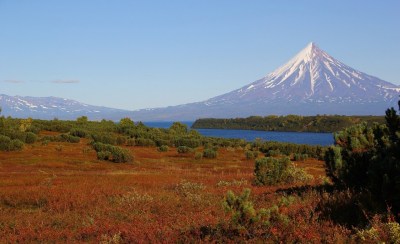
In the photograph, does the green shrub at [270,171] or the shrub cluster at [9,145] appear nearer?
the green shrub at [270,171]

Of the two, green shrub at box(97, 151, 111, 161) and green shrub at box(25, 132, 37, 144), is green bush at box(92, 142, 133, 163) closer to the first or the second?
green shrub at box(97, 151, 111, 161)

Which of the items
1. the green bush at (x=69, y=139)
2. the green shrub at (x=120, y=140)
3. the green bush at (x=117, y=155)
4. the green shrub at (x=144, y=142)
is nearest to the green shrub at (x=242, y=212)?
the green bush at (x=117, y=155)

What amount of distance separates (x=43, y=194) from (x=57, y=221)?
496 centimetres

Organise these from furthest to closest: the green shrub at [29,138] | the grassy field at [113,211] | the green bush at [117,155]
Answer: the green shrub at [29,138] → the green bush at [117,155] → the grassy field at [113,211]

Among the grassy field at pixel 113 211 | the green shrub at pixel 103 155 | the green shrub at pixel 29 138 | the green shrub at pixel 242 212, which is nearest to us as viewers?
the green shrub at pixel 242 212

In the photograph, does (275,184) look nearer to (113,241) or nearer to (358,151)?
(358,151)

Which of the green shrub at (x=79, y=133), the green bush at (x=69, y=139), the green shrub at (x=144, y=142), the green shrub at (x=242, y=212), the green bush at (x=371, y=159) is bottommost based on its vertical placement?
the green shrub at (x=144, y=142)

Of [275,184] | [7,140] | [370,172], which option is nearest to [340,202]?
[370,172]

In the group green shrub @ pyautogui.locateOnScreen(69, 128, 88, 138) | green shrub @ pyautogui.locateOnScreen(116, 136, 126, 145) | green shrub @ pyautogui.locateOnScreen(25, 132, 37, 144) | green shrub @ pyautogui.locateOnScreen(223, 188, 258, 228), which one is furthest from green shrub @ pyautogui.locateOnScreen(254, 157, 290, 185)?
green shrub @ pyautogui.locateOnScreen(69, 128, 88, 138)

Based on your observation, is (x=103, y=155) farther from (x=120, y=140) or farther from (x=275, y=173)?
(x=275, y=173)

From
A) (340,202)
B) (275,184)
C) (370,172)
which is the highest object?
(370,172)

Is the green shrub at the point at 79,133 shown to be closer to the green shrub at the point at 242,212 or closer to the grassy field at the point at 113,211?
the grassy field at the point at 113,211

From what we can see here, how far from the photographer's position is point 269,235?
749 cm

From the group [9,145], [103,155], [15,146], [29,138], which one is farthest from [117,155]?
[29,138]
